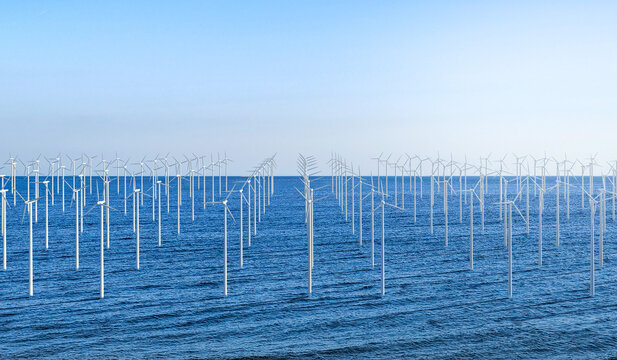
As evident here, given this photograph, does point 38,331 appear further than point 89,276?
No

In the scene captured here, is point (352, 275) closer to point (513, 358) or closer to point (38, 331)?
point (513, 358)

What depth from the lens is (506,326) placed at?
14594mm

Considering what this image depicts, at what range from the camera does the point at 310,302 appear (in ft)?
56.5

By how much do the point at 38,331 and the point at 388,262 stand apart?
14681 mm

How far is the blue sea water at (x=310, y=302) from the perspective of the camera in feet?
43.2

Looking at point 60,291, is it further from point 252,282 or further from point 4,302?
point 252,282

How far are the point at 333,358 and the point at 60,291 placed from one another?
11293 millimetres

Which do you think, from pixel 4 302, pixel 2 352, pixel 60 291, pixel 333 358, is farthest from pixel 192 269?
pixel 333 358

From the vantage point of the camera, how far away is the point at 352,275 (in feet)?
70.5

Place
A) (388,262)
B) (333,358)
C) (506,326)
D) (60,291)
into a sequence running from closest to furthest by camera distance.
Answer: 1. (333,358)
2. (506,326)
3. (60,291)
4. (388,262)

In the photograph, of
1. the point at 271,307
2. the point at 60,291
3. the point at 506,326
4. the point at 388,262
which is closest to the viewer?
the point at 506,326

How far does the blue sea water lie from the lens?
43.2ft

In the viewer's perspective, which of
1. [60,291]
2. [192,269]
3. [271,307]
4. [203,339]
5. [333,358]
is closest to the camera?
[333,358]

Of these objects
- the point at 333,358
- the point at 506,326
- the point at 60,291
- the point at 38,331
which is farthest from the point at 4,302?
the point at 506,326
